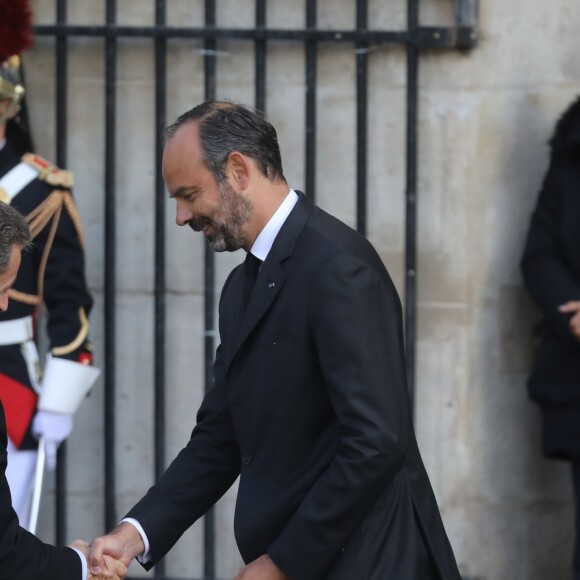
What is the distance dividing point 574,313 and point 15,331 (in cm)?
174

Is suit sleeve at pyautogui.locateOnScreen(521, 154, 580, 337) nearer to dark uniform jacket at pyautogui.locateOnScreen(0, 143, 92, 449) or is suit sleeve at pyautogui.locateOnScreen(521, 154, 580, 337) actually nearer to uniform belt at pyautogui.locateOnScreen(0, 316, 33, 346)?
dark uniform jacket at pyautogui.locateOnScreen(0, 143, 92, 449)

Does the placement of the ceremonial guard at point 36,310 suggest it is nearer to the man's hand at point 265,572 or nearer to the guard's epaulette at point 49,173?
the guard's epaulette at point 49,173

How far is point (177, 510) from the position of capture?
3.51m

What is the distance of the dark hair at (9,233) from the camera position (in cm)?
315

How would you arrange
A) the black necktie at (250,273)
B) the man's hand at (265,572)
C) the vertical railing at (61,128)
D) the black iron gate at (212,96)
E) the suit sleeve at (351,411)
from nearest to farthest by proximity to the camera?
the suit sleeve at (351,411), the man's hand at (265,572), the black necktie at (250,273), the black iron gate at (212,96), the vertical railing at (61,128)

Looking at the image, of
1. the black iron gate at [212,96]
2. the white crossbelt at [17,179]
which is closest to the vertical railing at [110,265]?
the black iron gate at [212,96]

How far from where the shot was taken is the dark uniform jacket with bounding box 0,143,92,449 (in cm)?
469

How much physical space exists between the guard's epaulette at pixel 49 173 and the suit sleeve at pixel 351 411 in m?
1.95

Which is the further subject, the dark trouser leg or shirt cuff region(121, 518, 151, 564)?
the dark trouser leg

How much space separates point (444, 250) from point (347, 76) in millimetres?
674

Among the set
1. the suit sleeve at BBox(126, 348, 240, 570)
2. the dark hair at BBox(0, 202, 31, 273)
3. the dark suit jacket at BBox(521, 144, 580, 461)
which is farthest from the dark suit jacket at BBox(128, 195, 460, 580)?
the dark suit jacket at BBox(521, 144, 580, 461)

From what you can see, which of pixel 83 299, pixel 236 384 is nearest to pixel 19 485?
pixel 83 299

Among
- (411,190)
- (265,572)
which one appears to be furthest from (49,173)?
(265,572)

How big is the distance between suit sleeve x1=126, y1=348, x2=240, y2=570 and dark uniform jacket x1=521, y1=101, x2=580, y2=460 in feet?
5.03
